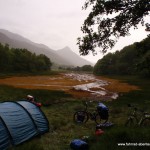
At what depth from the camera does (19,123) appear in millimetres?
14203

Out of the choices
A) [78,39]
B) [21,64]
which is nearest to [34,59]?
[21,64]

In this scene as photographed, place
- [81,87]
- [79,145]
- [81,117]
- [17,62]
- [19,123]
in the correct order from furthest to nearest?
[17,62] → [81,87] → [81,117] → [19,123] → [79,145]

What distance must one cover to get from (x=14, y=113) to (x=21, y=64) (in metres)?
109

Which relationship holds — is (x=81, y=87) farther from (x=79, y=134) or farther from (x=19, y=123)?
(x=19, y=123)

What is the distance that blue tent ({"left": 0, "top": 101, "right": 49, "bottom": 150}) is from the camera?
42.8 ft

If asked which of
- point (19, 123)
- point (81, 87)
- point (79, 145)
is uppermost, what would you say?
point (19, 123)

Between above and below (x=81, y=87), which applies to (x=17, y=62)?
above

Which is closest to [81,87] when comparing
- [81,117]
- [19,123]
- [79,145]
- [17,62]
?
[81,117]

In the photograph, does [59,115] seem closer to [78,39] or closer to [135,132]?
[78,39]

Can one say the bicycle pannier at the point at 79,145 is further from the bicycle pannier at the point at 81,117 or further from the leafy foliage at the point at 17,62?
the leafy foliage at the point at 17,62

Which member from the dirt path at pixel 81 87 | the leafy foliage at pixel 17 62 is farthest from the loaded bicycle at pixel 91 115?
the leafy foliage at pixel 17 62

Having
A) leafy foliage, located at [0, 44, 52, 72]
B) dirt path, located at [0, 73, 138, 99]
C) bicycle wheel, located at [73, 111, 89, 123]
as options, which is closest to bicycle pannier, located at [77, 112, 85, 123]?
bicycle wheel, located at [73, 111, 89, 123]

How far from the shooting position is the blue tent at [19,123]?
13.0 m

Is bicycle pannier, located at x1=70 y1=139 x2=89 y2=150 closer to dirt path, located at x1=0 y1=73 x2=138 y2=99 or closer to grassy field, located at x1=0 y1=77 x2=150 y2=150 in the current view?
grassy field, located at x1=0 y1=77 x2=150 y2=150
